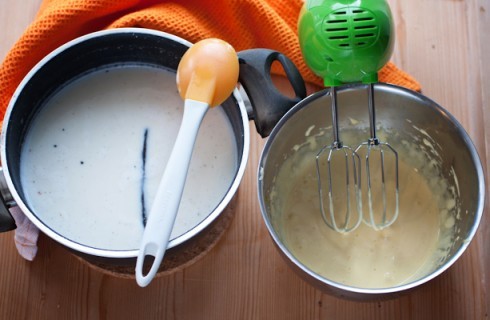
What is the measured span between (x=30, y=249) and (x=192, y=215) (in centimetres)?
19

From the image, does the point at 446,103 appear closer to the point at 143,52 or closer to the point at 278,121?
the point at 278,121

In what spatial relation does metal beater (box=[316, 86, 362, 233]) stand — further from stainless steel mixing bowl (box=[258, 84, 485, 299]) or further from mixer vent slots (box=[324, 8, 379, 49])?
mixer vent slots (box=[324, 8, 379, 49])

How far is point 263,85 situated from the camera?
1.91 feet

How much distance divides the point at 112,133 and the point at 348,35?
265 mm

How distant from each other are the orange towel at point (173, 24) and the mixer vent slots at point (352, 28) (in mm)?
141

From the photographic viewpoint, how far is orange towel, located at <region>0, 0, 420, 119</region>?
24.7 inches

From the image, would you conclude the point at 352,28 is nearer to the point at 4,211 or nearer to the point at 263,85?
the point at 263,85

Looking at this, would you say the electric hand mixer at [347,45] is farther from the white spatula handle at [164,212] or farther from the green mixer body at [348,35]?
the white spatula handle at [164,212]

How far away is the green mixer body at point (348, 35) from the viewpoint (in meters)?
0.54

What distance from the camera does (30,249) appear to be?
65cm

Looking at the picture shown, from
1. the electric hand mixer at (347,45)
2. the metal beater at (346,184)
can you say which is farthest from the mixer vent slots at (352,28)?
the metal beater at (346,184)

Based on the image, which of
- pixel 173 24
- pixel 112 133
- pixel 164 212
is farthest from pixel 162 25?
pixel 164 212

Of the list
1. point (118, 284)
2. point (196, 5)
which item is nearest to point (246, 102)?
point (196, 5)

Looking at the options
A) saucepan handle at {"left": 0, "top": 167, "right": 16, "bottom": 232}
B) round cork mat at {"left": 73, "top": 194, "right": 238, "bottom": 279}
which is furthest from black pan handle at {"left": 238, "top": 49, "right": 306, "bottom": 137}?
saucepan handle at {"left": 0, "top": 167, "right": 16, "bottom": 232}
